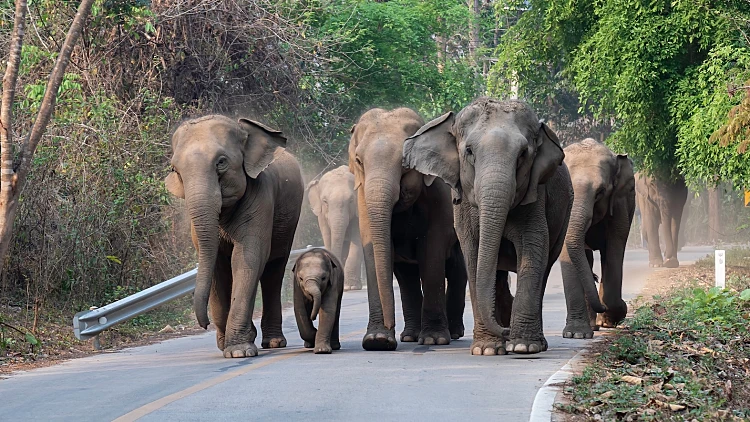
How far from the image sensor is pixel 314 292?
13109 millimetres

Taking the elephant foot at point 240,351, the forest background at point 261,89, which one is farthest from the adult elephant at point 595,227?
the forest background at point 261,89

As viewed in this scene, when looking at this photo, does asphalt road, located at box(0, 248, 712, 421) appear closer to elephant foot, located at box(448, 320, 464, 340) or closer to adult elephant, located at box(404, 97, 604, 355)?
adult elephant, located at box(404, 97, 604, 355)

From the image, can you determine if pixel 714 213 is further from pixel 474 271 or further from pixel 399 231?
pixel 474 271

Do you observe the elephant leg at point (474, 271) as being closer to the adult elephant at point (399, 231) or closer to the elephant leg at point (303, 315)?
the adult elephant at point (399, 231)

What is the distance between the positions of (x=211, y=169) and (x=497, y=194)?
9.35 ft

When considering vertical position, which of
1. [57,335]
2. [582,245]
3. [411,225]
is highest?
[411,225]

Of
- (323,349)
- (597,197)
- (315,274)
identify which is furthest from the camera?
(597,197)

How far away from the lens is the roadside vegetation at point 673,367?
9242mm

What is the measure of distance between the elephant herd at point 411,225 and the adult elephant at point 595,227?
0.03 m

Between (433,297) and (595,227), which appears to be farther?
(595,227)

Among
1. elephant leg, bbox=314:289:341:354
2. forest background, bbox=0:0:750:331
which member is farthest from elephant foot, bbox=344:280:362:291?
elephant leg, bbox=314:289:341:354

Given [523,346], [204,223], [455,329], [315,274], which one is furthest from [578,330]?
[204,223]

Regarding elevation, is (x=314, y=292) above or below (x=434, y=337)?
above

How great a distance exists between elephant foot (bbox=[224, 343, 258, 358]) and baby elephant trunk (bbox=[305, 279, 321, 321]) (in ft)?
2.31
